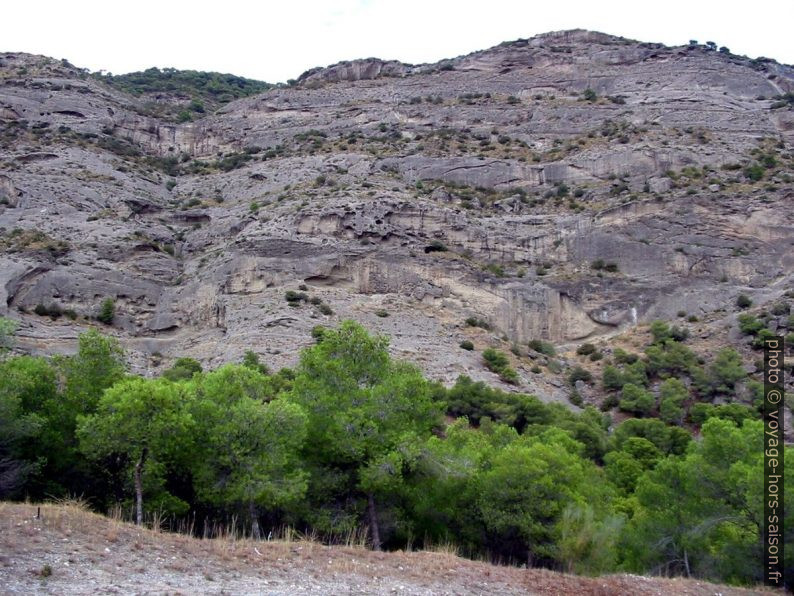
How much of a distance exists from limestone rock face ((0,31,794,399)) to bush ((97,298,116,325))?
0.66 meters

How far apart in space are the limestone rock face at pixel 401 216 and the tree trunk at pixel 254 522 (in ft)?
70.7

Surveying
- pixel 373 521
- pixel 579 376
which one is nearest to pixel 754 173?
pixel 579 376

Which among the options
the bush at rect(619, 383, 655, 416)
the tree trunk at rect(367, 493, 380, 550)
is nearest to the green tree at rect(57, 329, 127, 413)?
the tree trunk at rect(367, 493, 380, 550)

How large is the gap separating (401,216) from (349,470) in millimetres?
33850

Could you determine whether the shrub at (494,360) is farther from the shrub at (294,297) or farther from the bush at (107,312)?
the bush at (107,312)

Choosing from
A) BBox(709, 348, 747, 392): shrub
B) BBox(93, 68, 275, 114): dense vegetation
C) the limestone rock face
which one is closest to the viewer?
BBox(709, 348, 747, 392): shrub

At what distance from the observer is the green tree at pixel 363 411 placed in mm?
20500

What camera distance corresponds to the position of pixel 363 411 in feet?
69.9

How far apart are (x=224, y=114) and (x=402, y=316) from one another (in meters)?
44.3

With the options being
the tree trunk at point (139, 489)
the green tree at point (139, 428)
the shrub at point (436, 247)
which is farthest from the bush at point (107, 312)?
the tree trunk at point (139, 489)

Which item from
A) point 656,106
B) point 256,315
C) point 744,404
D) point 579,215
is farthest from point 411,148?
point 744,404

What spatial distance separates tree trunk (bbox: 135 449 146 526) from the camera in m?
17.5

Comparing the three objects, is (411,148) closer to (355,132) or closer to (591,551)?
(355,132)

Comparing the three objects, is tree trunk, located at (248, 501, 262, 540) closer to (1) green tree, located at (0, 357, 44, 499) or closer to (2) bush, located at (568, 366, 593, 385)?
(1) green tree, located at (0, 357, 44, 499)
